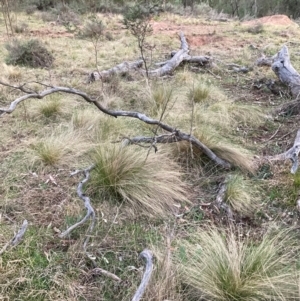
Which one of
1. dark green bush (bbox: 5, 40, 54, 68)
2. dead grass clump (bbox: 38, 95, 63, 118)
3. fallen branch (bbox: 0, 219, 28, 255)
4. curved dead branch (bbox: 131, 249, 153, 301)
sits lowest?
curved dead branch (bbox: 131, 249, 153, 301)

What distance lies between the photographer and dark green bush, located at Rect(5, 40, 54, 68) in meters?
6.71

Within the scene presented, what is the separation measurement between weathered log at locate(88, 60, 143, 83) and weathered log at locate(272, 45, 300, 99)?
7.70 feet

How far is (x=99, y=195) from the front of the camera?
2.58 m

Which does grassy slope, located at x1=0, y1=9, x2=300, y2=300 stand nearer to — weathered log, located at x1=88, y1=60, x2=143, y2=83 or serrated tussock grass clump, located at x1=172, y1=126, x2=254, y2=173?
serrated tussock grass clump, located at x1=172, y1=126, x2=254, y2=173

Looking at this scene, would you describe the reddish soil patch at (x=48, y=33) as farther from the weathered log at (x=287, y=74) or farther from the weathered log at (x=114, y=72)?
the weathered log at (x=287, y=74)

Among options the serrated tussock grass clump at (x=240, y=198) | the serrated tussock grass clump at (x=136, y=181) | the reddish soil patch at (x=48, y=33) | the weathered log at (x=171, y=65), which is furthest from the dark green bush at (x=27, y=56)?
the serrated tussock grass clump at (x=240, y=198)

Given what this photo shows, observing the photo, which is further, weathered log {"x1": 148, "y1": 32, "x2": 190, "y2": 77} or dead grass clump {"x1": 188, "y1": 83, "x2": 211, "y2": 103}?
weathered log {"x1": 148, "y1": 32, "x2": 190, "y2": 77}

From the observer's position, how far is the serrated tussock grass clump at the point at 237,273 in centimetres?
165

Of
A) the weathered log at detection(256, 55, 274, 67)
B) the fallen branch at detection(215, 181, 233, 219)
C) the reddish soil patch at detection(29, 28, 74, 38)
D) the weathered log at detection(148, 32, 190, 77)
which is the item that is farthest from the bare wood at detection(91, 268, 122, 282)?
the reddish soil patch at detection(29, 28, 74, 38)

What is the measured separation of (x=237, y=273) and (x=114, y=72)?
4780 millimetres

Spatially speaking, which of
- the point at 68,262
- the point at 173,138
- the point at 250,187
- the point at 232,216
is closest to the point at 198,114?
the point at 173,138

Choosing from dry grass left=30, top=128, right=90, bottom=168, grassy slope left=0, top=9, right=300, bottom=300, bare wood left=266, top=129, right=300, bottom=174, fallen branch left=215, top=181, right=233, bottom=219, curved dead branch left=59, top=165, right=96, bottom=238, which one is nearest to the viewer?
grassy slope left=0, top=9, right=300, bottom=300

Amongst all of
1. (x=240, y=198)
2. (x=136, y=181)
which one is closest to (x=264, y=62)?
(x=240, y=198)

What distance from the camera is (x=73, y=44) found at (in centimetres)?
905
